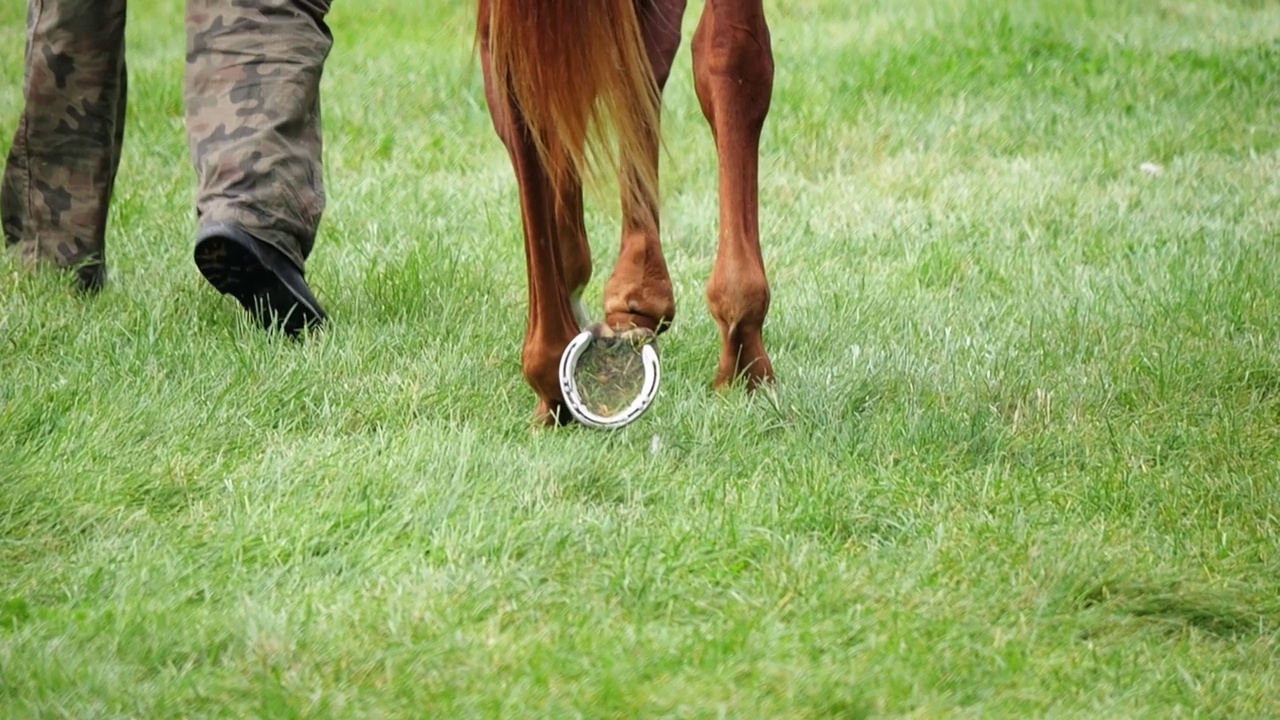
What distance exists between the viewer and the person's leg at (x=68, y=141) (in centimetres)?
366

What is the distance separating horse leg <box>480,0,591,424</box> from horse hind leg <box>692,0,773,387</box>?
0.96 feet

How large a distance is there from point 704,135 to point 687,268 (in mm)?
1495

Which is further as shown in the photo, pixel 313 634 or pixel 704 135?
pixel 704 135

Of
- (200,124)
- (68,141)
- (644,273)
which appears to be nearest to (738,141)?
(644,273)

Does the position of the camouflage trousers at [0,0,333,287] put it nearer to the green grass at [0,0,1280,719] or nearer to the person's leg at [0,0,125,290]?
the person's leg at [0,0,125,290]

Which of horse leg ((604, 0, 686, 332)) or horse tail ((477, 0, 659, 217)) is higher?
horse tail ((477, 0, 659, 217))

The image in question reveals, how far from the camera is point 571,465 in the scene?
253cm

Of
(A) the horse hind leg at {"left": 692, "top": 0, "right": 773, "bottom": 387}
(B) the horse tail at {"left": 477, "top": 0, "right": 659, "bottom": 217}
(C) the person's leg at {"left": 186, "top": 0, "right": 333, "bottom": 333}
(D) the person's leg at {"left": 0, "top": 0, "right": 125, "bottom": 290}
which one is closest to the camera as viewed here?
(B) the horse tail at {"left": 477, "top": 0, "right": 659, "bottom": 217}

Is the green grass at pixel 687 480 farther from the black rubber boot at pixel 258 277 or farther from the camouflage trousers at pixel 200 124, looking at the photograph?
the camouflage trousers at pixel 200 124

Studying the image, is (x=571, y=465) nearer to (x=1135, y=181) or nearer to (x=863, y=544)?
(x=863, y=544)

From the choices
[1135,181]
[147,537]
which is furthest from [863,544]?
[1135,181]

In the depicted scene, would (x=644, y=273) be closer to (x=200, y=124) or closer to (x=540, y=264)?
(x=540, y=264)

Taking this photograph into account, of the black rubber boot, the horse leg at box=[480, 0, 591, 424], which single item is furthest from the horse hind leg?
the black rubber boot

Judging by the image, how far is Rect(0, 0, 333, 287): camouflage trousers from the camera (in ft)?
10.7
